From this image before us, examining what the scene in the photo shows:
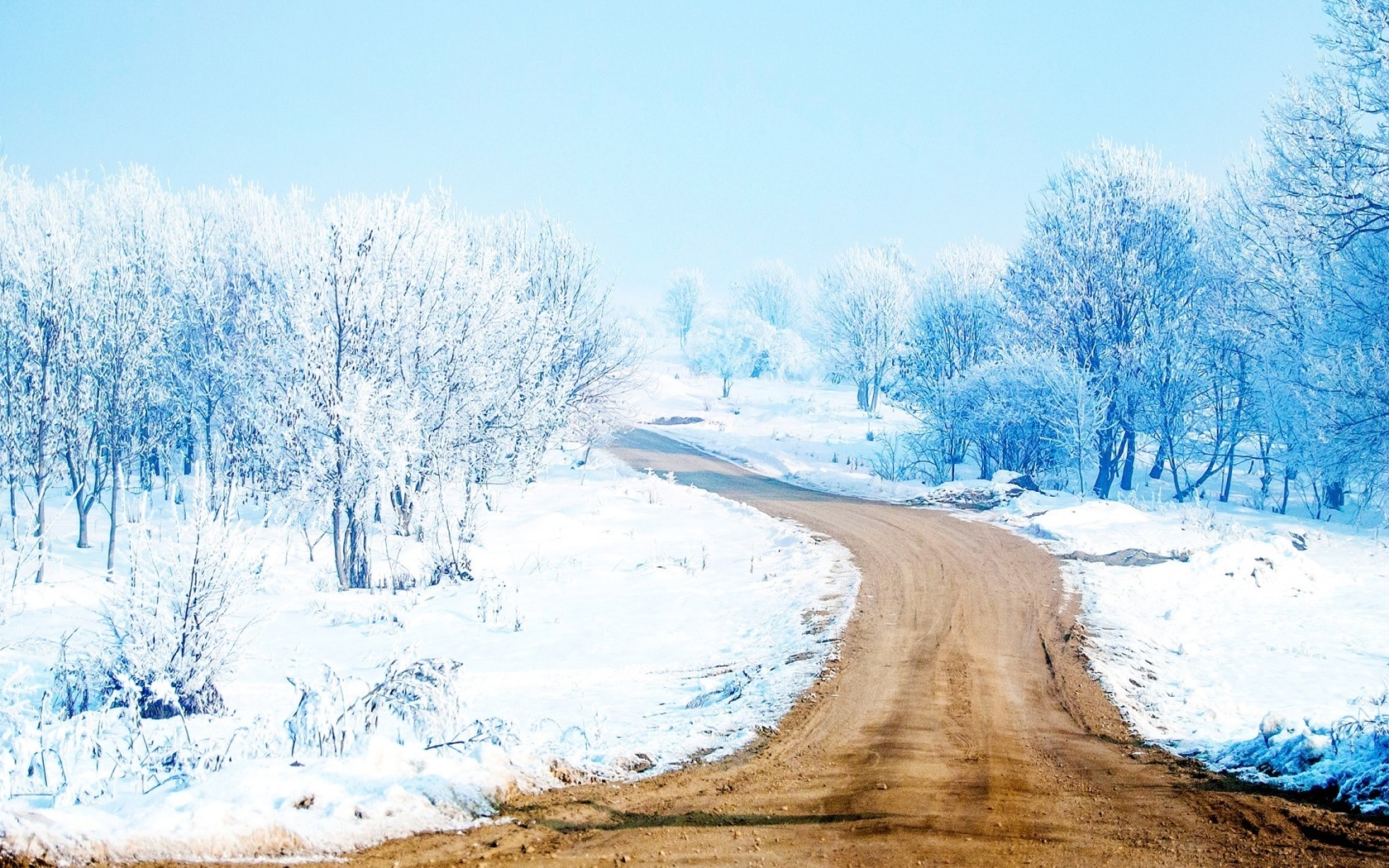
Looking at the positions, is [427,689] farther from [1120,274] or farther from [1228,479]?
[1228,479]

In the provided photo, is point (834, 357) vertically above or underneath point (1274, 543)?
above

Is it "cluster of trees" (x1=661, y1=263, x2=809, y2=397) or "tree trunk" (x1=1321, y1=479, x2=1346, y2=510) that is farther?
"cluster of trees" (x1=661, y1=263, x2=809, y2=397)

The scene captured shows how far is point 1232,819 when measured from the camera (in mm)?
5562

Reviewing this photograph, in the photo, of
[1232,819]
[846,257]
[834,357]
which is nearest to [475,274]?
[1232,819]

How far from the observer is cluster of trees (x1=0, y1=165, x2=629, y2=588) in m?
18.0

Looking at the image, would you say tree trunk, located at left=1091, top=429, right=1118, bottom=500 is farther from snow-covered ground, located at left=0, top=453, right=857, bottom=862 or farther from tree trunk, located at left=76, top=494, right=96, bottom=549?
tree trunk, located at left=76, top=494, right=96, bottom=549

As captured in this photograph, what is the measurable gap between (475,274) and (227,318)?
12.2 meters

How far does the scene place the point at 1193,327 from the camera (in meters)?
30.4

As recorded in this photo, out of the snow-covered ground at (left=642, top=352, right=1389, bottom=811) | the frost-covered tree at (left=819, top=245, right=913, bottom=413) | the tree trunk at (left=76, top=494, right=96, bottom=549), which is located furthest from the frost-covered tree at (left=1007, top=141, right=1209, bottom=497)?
the tree trunk at (left=76, top=494, right=96, bottom=549)

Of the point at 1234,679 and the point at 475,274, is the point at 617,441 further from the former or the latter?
the point at 1234,679

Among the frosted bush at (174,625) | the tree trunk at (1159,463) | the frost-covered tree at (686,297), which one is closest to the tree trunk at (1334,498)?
the tree trunk at (1159,463)

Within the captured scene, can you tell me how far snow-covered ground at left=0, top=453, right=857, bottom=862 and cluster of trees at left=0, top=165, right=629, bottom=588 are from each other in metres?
2.75

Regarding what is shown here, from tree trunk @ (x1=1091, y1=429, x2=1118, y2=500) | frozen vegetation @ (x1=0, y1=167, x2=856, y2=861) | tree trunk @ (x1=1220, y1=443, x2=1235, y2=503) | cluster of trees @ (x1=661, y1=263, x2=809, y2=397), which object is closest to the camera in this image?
frozen vegetation @ (x1=0, y1=167, x2=856, y2=861)

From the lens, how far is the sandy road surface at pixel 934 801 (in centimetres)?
511
